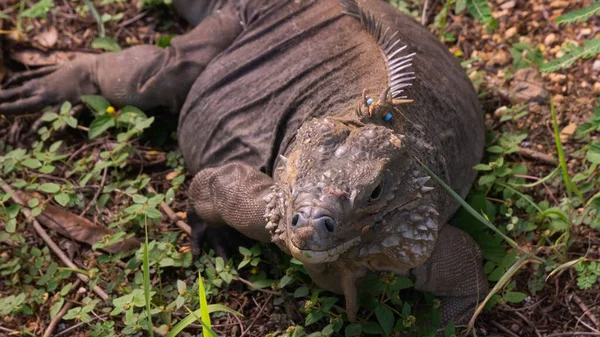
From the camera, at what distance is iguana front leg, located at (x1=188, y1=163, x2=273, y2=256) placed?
162 inches

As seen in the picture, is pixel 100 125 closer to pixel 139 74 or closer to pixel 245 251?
pixel 139 74

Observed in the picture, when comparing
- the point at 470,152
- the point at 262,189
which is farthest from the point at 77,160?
the point at 470,152

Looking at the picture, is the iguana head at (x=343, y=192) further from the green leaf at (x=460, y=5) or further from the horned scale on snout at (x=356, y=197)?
the green leaf at (x=460, y=5)

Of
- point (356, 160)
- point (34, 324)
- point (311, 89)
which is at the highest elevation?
point (356, 160)

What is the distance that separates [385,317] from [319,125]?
1.01 metres

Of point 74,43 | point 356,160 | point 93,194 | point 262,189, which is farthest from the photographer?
point 74,43

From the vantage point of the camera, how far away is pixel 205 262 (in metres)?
4.60

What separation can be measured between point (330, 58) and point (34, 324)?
206 centimetres

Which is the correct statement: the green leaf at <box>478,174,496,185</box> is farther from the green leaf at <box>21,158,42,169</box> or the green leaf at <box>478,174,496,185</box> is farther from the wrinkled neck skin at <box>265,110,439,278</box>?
the green leaf at <box>21,158,42,169</box>

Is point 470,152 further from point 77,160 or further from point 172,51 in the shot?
point 77,160

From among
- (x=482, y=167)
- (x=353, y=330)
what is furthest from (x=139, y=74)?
(x=353, y=330)

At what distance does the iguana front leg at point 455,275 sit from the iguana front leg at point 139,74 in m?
1.94

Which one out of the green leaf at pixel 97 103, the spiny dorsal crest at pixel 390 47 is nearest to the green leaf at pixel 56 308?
the green leaf at pixel 97 103

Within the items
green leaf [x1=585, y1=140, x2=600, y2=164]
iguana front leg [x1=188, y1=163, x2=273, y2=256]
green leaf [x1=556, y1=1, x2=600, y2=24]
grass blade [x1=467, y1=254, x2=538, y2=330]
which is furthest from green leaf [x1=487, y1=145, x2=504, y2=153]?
iguana front leg [x1=188, y1=163, x2=273, y2=256]
